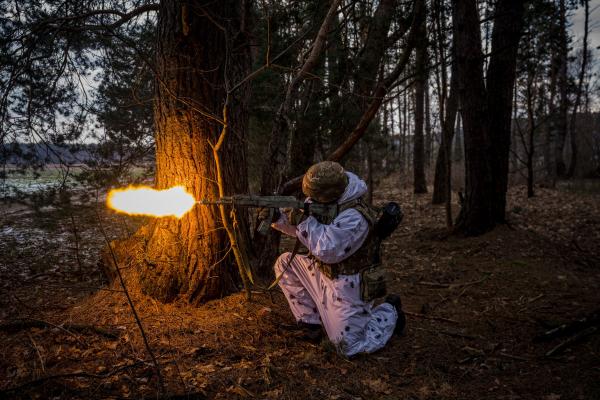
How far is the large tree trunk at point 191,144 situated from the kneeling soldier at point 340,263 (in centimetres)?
90

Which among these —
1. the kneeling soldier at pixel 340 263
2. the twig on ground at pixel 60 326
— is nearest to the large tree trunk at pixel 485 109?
the kneeling soldier at pixel 340 263

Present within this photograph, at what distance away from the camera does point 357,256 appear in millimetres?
3873

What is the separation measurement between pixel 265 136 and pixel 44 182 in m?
6.19

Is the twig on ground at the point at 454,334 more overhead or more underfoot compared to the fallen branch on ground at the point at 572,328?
more underfoot

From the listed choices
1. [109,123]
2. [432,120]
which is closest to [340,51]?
[109,123]

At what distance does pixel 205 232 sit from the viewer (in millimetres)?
4105

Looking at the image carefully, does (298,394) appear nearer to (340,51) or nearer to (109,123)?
(109,123)

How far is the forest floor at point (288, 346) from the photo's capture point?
10.1 feet

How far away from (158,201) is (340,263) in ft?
6.75

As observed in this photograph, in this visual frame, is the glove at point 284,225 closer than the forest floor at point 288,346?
No

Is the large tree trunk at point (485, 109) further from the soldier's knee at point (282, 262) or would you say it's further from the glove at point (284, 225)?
the glove at point (284, 225)

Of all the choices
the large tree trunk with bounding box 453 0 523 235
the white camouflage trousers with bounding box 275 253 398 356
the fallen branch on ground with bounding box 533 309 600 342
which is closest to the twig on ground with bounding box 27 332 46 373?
the white camouflage trousers with bounding box 275 253 398 356

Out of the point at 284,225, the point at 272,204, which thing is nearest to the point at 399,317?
the point at 284,225

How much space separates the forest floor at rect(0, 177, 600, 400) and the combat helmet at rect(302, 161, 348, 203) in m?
1.54
